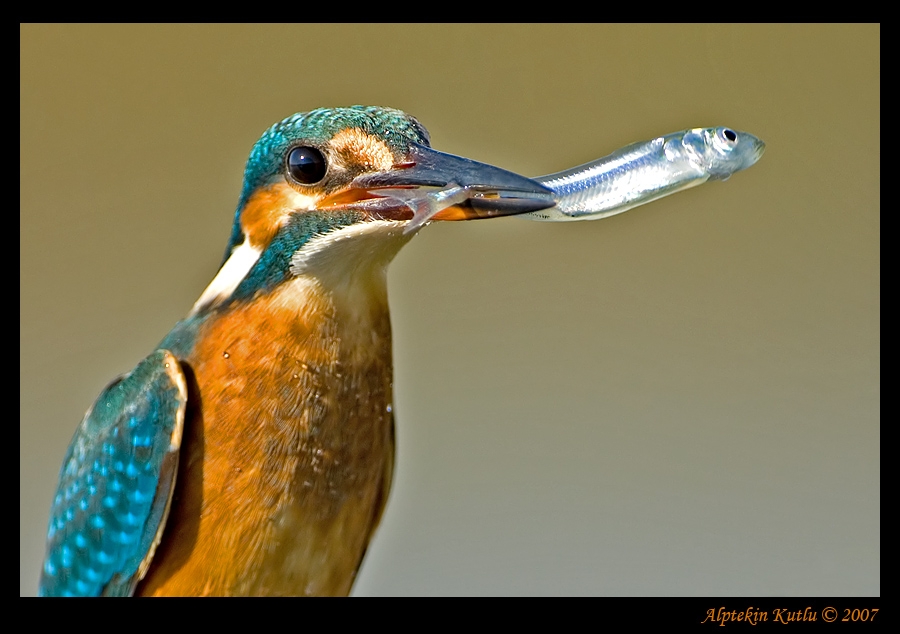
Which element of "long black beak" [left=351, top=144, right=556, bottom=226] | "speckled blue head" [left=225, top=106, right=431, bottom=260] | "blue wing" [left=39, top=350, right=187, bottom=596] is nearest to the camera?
"long black beak" [left=351, top=144, right=556, bottom=226]

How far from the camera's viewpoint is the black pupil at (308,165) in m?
1.74

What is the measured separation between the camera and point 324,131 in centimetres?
174

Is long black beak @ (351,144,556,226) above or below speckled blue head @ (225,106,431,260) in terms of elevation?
below

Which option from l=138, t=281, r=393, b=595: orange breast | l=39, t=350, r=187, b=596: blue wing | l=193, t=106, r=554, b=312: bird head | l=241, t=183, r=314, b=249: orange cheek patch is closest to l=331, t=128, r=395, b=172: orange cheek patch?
l=193, t=106, r=554, b=312: bird head

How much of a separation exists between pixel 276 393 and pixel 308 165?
451 mm

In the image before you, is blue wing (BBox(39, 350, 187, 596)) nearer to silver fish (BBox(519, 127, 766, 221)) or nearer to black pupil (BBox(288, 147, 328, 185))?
black pupil (BBox(288, 147, 328, 185))

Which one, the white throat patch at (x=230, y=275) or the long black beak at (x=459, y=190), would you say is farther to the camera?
the white throat patch at (x=230, y=275)

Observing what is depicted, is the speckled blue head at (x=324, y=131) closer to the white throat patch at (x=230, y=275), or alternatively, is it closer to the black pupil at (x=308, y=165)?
the black pupil at (x=308, y=165)

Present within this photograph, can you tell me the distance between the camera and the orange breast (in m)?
1.80

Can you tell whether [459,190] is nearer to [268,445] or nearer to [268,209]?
[268,209]

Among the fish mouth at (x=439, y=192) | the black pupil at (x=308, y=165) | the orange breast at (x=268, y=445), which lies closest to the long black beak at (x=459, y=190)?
the fish mouth at (x=439, y=192)

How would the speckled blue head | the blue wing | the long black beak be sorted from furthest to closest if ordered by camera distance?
the blue wing
the speckled blue head
the long black beak

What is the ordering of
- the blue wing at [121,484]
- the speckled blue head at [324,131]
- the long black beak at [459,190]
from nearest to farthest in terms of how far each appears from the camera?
the long black beak at [459,190]
the speckled blue head at [324,131]
the blue wing at [121,484]
